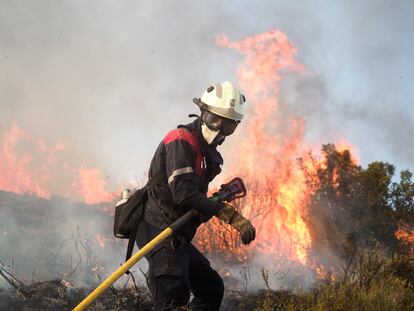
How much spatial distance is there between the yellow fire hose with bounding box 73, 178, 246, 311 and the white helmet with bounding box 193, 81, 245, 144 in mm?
493

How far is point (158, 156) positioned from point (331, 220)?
1912 cm

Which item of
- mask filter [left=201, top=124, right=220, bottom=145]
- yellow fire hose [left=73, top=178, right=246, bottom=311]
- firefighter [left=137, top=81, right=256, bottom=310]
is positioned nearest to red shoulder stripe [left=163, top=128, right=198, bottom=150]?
firefighter [left=137, top=81, right=256, bottom=310]

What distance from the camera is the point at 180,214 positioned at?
13.6 feet

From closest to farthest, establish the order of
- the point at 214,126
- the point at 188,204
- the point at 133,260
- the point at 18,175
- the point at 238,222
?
1. the point at 133,260
2. the point at 188,204
3. the point at 238,222
4. the point at 214,126
5. the point at 18,175

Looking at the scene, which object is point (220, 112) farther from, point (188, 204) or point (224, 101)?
point (188, 204)

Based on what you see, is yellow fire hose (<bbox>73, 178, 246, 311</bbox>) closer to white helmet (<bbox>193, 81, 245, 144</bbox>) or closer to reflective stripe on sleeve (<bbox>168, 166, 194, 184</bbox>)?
reflective stripe on sleeve (<bbox>168, 166, 194, 184</bbox>)

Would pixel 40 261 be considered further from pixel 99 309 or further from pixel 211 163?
pixel 211 163

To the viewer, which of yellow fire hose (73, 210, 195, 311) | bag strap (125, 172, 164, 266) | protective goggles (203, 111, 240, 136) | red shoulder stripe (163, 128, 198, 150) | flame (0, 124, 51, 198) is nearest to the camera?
yellow fire hose (73, 210, 195, 311)

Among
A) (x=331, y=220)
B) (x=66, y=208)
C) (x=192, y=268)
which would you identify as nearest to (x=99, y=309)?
(x=192, y=268)

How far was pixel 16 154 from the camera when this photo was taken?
1909cm

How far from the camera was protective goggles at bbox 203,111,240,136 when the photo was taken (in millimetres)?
4289

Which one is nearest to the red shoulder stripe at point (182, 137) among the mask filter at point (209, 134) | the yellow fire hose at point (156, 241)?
the mask filter at point (209, 134)

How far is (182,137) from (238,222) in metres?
0.89

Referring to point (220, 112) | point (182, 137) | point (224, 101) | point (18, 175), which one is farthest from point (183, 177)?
point (18, 175)
